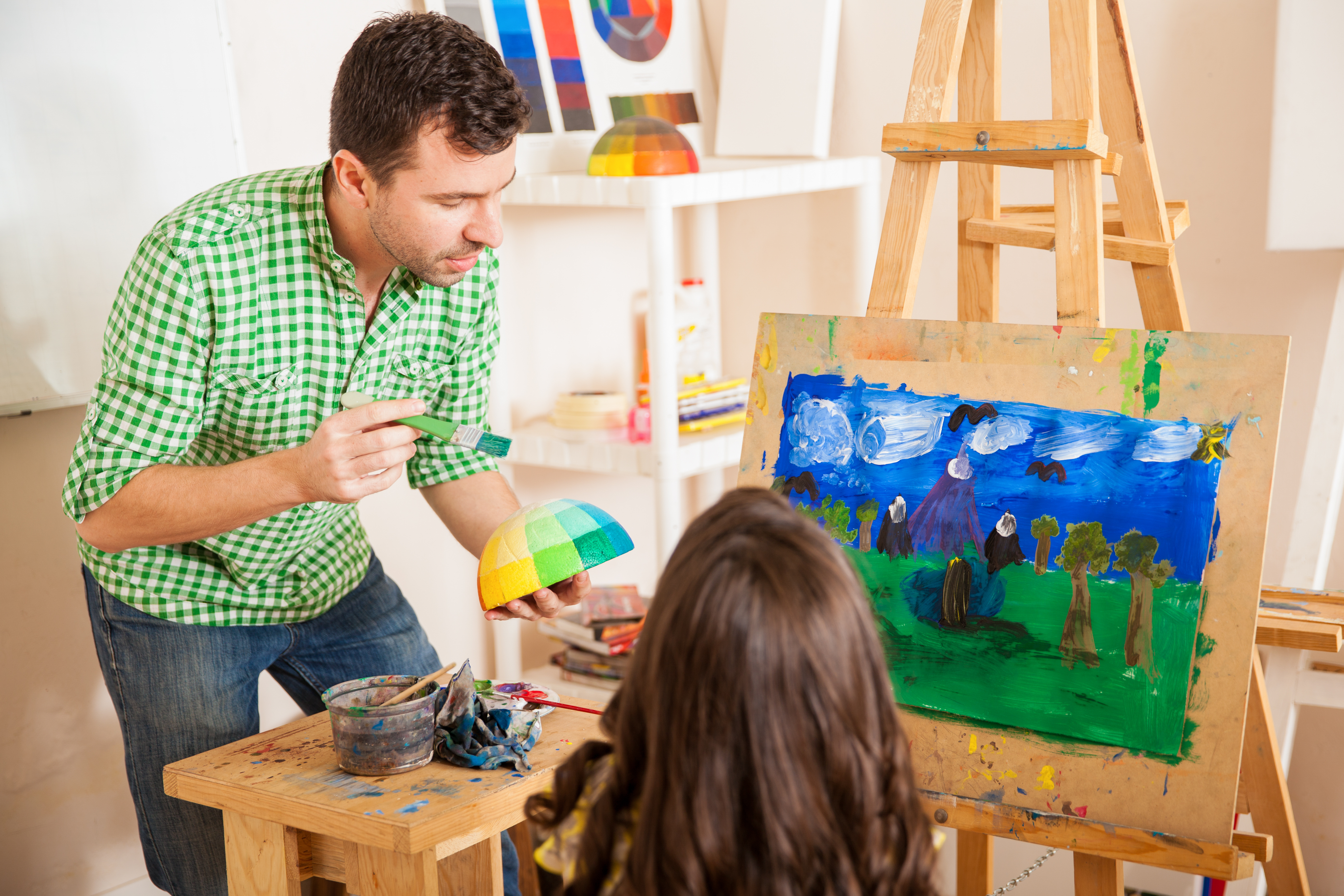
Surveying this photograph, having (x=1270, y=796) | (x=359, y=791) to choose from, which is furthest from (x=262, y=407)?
(x=1270, y=796)

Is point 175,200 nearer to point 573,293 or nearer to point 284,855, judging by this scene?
point 573,293

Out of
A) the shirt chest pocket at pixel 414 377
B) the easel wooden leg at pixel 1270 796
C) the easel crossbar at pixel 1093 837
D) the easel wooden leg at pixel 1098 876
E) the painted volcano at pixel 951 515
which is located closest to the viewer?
the easel crossbar at pixel 1093 837

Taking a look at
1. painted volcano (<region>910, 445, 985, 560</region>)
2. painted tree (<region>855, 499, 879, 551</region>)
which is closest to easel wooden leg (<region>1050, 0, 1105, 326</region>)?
painted volcano (<region>910, 445, 985, 560</region>)

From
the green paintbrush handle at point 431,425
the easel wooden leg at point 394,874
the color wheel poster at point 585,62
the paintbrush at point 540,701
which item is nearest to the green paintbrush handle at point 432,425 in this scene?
the green paintbrush handle at point 431,425

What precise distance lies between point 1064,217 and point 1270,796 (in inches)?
31.9

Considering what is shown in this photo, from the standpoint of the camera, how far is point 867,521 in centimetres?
143

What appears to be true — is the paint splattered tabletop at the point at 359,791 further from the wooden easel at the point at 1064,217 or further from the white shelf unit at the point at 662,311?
the white shelf unit at the point at 662,311

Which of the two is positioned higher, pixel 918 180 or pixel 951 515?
pixel 918 180

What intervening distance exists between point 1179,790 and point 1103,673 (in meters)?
0.14

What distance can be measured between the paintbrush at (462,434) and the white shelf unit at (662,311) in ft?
2.16

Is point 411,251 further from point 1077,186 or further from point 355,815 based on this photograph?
point 1077,186

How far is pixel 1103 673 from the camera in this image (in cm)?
126

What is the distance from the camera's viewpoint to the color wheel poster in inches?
83.2

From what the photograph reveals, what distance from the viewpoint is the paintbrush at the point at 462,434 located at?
1.33 m
